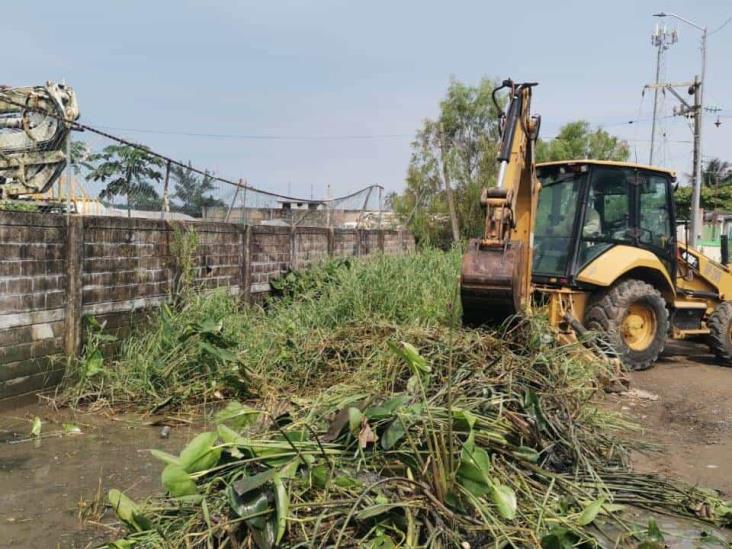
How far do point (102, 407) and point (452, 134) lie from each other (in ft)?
55.7

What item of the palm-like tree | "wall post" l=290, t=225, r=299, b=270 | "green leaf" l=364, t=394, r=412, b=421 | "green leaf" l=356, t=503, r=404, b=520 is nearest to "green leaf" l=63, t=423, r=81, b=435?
"green leaf" l=364, t=394, r=412, b=421

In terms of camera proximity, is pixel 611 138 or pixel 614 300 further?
pixel 611 138

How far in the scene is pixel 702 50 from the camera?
23.2 meters

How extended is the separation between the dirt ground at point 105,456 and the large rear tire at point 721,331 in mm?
1470

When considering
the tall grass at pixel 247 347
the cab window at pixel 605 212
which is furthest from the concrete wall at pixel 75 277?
the cab window at pixel 605 212

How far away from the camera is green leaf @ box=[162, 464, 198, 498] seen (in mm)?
2693

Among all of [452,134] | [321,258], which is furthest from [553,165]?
[452,134]

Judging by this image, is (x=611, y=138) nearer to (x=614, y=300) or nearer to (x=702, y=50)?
(x=702, y=50)

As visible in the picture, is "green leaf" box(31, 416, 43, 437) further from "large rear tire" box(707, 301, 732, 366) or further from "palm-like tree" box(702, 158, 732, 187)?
"palm-like tree" box(702, 158, 732, 187)

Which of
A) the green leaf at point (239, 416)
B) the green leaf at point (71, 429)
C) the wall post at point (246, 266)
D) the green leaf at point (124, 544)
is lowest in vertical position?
the green leaf at point (71, 429)

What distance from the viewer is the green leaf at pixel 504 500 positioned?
266 cm

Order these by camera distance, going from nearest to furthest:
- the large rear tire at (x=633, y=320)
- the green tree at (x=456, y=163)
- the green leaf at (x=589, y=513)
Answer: the green leaf at (x=589, y=513)
the large rear tire at (x=633, y=320)
the green tree at (x=456, y=163)

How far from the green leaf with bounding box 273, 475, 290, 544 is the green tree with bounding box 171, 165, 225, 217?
6.56 m

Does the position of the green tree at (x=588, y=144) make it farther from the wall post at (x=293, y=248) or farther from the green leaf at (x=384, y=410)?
the green leaf at (x=384, y=410)
